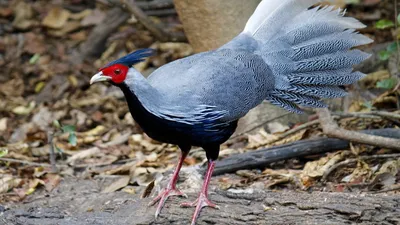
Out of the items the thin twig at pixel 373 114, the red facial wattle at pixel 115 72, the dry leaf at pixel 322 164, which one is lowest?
the dry leaf at pixel 322 164

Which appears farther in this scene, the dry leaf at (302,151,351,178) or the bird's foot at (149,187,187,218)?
the dry leaf at (302,151,351,178)

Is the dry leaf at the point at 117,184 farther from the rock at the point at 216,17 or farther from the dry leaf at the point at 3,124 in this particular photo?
the dry leaf at the point at 3,124

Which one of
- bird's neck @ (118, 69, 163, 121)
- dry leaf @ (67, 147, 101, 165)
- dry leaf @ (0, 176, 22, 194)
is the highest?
bird's neck @ (118, 69, 163, 121)

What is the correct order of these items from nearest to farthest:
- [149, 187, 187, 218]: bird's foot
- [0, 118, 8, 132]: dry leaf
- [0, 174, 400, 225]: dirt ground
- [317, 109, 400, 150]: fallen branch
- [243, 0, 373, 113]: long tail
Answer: [0, 174, 400, 225]: dirt ground → [149, 187, 187, 218]: bird's foot → [243, 0, 373, 113]: long tail → [317, 109, 400, 150]: fallen branch → [0, 118, 8, 132]: dry leaf

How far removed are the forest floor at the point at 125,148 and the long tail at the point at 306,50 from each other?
64cm

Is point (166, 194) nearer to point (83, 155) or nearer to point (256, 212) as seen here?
point (256, 212)

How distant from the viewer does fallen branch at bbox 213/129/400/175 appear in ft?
17.6

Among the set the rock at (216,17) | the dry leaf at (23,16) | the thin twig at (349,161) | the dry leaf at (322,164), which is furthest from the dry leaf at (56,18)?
the thin twig at (349,161)

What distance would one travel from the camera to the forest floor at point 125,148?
4066mm

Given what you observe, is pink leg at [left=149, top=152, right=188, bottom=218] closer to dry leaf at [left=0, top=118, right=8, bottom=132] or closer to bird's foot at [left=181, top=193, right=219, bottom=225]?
bird's foot at [left=181, top=193, right=219, bottom=225]

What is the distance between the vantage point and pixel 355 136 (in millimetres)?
5219

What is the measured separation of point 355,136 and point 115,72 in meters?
2.09

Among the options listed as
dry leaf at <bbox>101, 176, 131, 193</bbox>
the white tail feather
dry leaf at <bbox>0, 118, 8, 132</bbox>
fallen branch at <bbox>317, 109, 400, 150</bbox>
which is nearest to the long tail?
the white tail feather

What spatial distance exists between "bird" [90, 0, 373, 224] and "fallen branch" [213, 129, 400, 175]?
2.08ft
